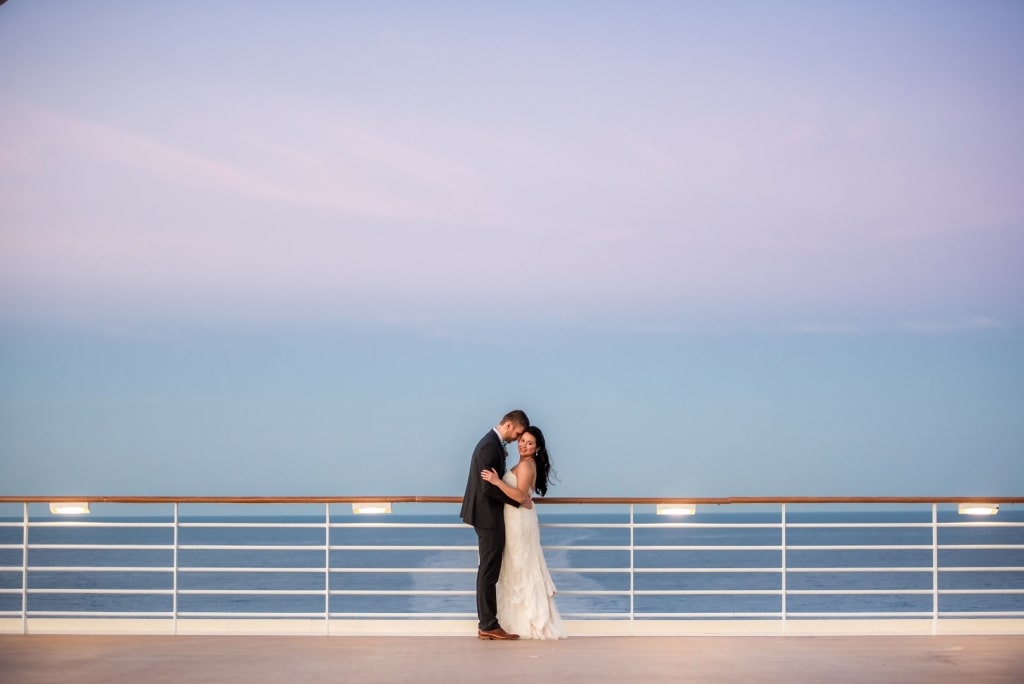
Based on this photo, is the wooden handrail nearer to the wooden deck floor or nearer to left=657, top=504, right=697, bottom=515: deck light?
left=657, top=504, right=697, bottom=515: deck light

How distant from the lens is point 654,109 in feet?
51.9

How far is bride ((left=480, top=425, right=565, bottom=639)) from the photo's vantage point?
6.88 m

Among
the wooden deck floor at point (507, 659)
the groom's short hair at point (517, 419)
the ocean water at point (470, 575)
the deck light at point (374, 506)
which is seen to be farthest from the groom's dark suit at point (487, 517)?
the ocean water at point (470, 575)

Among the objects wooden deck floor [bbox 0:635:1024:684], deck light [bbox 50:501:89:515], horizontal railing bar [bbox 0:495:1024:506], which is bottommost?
wooden deck floor [bbox 0:635:1024:684]

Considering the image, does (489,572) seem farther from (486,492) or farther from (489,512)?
(486,492)

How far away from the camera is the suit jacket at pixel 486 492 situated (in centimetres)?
683

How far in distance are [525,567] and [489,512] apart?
0.39m

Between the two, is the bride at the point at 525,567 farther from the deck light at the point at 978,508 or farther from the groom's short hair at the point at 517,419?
the deck light at the point at 978,508

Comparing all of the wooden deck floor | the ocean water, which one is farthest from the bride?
the ocean water

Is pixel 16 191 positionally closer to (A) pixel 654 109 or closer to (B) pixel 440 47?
(B) pixel 440 47

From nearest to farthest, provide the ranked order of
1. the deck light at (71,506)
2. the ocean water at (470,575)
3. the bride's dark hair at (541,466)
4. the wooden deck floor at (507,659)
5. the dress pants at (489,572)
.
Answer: the wooden deck floor at (507,659), the dress pants at (489,572), the bride's dark hair at (541,466), the deck light at (71,506), the ocean water at (470,575)

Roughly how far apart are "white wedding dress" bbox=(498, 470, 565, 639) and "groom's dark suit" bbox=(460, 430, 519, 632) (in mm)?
72

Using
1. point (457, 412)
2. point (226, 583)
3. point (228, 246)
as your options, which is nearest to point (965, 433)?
point (457, 412)

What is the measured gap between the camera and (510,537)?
695cm
